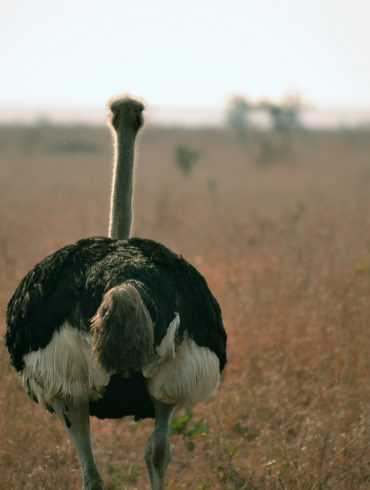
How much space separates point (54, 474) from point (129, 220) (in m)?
1.03

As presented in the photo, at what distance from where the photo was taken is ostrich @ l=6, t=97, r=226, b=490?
2775 millimetres

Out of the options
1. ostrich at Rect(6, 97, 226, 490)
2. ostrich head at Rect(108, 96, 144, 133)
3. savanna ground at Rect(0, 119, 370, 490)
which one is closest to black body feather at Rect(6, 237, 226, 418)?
ostrich at Rect(6, 97, 226, 490)

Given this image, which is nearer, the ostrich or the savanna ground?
the ostrich

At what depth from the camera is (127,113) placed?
14.3ft

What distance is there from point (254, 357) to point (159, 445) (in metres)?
2.13

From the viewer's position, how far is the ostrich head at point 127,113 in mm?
4348

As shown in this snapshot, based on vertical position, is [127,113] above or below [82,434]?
above

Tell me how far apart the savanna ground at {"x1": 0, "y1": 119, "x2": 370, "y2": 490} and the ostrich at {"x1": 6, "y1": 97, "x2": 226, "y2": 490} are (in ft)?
2.38

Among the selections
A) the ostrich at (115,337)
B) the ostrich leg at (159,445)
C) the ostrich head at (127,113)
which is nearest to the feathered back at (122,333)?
the ostrich at (115,337)

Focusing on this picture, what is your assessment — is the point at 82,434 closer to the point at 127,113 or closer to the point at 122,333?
the point at 122,333

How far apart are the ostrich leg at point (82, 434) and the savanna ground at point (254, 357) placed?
58 cm

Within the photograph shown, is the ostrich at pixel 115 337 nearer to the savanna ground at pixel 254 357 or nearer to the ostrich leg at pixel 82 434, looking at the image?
the ostrich leg at pixel 82 434

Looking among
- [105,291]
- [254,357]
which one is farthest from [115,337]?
[254,357]

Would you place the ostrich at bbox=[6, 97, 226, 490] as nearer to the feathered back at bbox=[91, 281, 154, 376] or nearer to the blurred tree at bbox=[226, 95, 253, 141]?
the feathered back at bbox=[91, 281, 154, 376]
